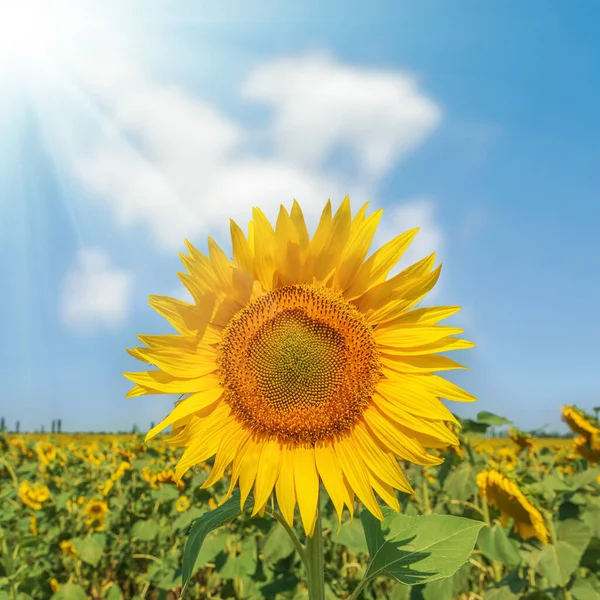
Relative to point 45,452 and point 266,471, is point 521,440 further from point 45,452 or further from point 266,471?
point 45,452

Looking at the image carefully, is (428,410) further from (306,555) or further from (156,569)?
(156,569)

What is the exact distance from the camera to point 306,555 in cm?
155

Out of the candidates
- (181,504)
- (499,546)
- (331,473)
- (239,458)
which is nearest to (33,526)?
(181,504)

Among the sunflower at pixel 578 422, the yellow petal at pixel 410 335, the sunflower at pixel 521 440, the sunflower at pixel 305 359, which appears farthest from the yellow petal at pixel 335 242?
the sunflower at pixel 578 422

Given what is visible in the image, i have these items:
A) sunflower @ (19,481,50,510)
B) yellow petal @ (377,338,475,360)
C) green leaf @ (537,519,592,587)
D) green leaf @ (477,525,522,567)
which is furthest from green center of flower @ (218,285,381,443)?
sunflower @ (19,481,50,510)

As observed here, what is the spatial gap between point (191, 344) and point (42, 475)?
929 centimetres

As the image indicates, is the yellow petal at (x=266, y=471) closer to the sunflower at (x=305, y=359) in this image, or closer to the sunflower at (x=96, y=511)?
the sunflower at (x=305, y=359)

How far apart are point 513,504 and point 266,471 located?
93.4 inches

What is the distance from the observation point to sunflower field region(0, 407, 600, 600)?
183 centimetres

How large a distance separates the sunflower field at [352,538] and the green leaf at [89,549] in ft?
0.06

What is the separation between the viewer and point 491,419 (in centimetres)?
391

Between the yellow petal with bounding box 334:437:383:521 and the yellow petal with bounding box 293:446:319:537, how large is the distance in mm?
89

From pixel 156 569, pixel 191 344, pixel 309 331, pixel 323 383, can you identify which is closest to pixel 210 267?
pixel 191 344

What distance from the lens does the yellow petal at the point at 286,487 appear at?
163 cm
